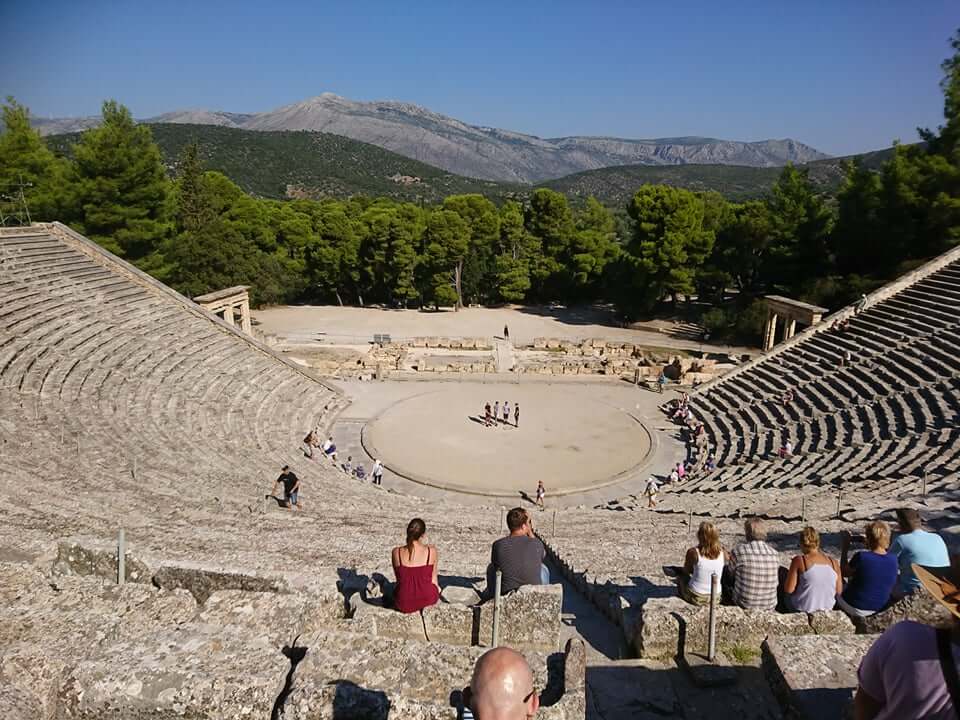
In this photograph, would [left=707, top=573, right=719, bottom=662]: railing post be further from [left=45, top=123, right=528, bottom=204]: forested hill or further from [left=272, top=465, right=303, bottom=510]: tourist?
[left=45, top=123, right=528, bottom=204]: forested hill

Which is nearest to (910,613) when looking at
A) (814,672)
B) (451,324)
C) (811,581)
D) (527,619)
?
(811,581)

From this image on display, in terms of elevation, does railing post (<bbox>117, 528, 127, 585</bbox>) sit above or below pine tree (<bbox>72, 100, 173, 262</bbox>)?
below

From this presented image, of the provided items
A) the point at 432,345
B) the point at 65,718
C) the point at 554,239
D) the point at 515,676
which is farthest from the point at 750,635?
the point at 554,239

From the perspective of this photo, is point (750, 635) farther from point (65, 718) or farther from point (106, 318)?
point (106, 318)

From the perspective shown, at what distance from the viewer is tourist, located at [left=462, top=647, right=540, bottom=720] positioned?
2.51m

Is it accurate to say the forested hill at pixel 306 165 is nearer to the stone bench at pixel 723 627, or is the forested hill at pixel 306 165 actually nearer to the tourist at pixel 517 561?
the tourist at pixel 517 561

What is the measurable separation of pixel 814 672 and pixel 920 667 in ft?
4.74

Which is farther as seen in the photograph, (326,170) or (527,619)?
(326,170)

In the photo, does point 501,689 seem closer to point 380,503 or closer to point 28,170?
point 380,503

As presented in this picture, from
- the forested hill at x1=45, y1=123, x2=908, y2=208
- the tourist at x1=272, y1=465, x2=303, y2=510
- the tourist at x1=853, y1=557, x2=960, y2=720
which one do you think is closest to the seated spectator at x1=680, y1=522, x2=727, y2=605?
the tourist at x1=853, y1=557, x2=960, y2=720

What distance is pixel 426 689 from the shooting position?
3709 mm

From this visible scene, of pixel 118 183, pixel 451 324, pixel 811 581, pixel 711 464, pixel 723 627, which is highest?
pixel 118 183

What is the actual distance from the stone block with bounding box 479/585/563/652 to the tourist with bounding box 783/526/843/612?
2202 mm

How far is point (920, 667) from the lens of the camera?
8.96ft
